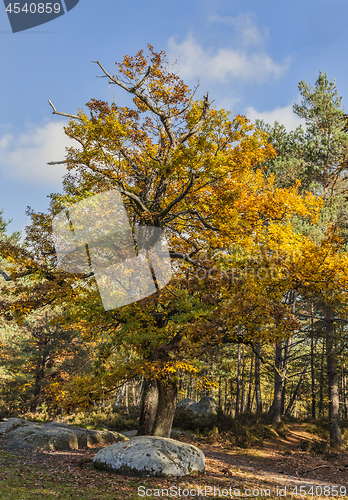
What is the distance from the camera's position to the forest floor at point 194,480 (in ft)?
19.4

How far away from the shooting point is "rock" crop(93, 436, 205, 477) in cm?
757

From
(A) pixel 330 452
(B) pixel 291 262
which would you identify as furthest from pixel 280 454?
(B) pixel 291 262

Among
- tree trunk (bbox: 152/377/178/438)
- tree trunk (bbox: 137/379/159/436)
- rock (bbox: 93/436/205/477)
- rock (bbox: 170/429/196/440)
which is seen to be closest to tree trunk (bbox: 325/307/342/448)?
rock (bbox: 170/429/196/440)

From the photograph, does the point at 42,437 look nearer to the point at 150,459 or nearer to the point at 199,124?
the point at 150,459

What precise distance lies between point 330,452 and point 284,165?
12.5 m

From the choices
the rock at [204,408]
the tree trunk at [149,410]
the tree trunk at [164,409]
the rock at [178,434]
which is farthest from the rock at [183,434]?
the tree trunk at [149,410]

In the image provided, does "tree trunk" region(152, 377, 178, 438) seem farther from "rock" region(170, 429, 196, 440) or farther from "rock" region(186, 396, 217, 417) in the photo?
"rock" region(186, 396, 217, 417)

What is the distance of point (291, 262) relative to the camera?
8.92 meters

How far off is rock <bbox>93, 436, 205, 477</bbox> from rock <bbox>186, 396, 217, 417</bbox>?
11.3 metres

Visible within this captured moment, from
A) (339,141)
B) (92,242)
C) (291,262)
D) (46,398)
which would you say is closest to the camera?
(291,262)

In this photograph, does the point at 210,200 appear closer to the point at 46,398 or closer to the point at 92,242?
the point at 92,242

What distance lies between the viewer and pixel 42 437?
1162cm

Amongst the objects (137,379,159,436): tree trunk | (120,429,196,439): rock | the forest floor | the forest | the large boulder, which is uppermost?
the forest

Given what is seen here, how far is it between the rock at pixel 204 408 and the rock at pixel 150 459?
11306mm
